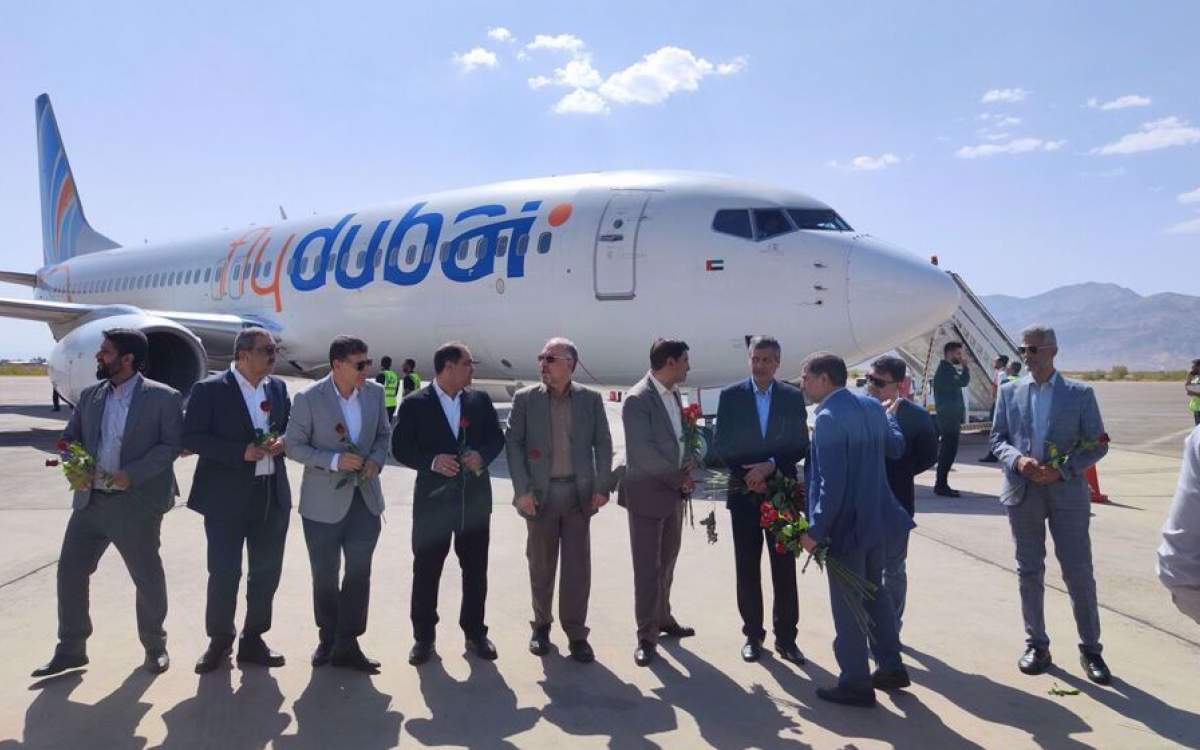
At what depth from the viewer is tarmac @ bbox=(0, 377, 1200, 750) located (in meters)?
3.32

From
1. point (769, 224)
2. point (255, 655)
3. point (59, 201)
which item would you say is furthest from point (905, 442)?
point (59, 201)

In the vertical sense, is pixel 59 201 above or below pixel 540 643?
above

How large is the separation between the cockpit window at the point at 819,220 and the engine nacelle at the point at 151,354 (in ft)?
25.2

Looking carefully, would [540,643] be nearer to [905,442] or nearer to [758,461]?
[758,461]

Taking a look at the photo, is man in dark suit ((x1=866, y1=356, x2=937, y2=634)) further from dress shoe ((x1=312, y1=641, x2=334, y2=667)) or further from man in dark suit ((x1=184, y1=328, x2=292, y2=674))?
man in dark suit ((x1=184, y1=328, x2=292, y2=674))

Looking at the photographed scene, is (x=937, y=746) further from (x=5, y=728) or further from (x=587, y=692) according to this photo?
(x=5, y=728)

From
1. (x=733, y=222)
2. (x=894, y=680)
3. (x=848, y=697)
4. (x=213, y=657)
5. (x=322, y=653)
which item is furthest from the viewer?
(x=733, y=222)

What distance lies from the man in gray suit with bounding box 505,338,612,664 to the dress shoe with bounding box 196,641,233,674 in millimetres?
1465

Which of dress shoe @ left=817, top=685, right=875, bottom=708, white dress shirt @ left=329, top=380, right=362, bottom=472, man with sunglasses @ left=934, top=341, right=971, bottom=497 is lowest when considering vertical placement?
dress shoe @ left=817, top=685, right=875, bottom=708

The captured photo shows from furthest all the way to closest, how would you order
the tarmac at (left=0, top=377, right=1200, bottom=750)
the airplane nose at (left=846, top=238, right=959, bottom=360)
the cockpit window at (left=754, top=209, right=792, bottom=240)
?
1. the cockpit window at (left=754, top=209, right=792, bottom=240)
2. the airplane nose at (left=846, top=238, right=959, bottom=360)
3. the tarmac at (left=0, top=377, right=1200, bottom=750)

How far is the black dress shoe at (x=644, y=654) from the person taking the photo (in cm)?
409

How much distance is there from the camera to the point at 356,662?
402cm

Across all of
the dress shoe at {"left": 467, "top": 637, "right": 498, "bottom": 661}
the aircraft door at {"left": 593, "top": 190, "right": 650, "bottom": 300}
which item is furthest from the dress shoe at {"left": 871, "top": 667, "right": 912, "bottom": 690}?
the aircraft door at {"left": 593, "top": 190, "right": 650, "bottom": 300}

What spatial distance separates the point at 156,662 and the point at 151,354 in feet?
29.0
